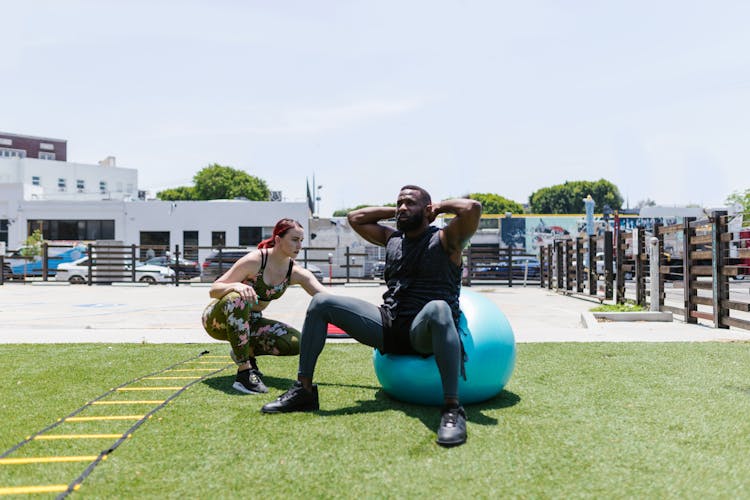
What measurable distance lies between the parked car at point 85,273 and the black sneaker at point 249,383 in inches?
858

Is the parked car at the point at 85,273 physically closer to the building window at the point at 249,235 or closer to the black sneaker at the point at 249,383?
the building window at the point at 249,235

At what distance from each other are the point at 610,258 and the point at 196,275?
766 inches

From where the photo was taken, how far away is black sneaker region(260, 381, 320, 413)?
144 inches

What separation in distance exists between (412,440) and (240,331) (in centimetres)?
177

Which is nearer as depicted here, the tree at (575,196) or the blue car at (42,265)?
the blue car at (42,265)

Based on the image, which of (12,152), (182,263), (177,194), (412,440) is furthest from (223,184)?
(412,440)

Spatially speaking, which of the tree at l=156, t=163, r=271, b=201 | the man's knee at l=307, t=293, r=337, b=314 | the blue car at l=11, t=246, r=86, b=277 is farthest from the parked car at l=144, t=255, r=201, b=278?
the tree at l=156, t=163, r=271, b=201

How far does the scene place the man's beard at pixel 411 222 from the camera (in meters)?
3.61

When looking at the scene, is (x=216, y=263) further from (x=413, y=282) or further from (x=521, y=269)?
(x=413, y=282)

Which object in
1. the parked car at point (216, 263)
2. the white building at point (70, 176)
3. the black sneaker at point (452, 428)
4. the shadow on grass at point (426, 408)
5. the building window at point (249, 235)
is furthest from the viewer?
the white building at point (70, 176)

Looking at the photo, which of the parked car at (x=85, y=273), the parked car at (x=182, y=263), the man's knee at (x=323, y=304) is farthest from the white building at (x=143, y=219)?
the man's knee at (x=323, y=304)

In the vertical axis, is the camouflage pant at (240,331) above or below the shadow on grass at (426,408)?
above

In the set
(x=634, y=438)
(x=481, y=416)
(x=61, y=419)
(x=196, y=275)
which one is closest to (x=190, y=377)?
(x=61, y=419)

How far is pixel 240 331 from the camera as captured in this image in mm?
4375
